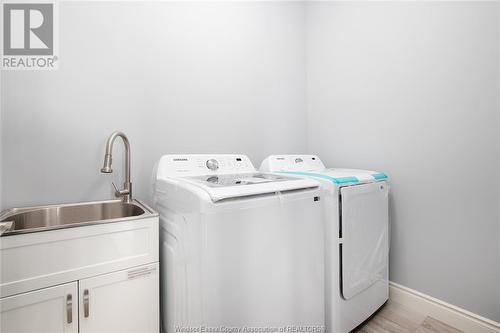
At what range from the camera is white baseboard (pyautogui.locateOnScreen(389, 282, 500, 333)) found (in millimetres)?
1475

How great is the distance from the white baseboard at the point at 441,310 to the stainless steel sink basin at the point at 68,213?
182 cm

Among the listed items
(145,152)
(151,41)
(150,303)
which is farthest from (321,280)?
(151,41)

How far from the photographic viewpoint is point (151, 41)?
5.60 feet

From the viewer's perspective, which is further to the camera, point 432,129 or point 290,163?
point 290,163

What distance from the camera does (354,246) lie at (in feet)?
4.96

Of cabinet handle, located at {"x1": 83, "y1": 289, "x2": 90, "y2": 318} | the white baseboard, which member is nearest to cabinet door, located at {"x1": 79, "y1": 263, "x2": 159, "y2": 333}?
cabinet handle, located at {"x1": 83, "y1": 289, "x2": 90, "y2": 318}

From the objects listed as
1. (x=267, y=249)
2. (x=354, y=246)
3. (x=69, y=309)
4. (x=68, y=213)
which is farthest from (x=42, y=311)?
(x=354, y=246)

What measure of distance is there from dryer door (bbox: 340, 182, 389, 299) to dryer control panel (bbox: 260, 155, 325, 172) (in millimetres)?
545

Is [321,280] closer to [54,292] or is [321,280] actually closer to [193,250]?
[193,250]

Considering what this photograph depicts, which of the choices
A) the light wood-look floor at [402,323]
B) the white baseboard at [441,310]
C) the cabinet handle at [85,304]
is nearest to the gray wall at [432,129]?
the white baseboard at [441,310]

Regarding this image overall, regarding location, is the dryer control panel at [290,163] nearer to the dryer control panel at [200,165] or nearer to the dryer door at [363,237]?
the dryer control panel at [200,165]

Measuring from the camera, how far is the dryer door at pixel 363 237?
4.78ft

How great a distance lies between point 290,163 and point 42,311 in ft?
5.32

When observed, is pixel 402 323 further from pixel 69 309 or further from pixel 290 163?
pixel 69 309
